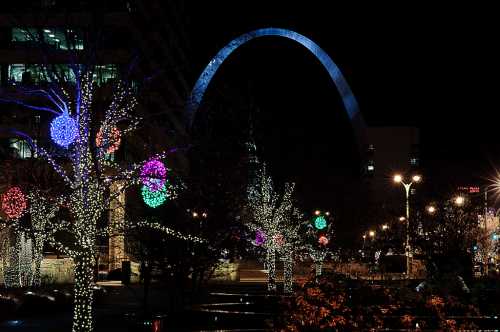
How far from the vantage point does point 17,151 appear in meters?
60.4

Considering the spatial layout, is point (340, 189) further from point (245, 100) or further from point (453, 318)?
point (453, 318)

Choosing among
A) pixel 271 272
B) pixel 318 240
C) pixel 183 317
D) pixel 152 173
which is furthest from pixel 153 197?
pixel 318 240

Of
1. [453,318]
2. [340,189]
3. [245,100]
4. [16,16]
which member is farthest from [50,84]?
[340,189]

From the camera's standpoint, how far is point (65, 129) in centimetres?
1781

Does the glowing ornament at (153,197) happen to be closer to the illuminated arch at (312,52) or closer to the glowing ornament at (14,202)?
the glowing ornament at (14,202)

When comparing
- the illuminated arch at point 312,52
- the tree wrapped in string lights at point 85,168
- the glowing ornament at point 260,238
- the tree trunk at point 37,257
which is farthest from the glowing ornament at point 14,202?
the illuminated arch at point 312,52

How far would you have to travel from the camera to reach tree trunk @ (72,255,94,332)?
1598 cm

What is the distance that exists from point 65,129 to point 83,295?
13.8 feet

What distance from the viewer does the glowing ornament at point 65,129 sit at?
1727 centimetres

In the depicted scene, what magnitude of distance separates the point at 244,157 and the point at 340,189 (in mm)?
55422

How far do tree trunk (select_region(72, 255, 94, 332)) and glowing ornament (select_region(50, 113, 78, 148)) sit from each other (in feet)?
9.75

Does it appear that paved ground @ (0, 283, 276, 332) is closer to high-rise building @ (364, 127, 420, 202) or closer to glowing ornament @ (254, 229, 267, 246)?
glowing ornament @ (254, 229, 267, 246)

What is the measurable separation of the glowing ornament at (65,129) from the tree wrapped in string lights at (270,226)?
62.3 feet

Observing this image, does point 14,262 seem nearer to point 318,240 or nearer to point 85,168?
point 318,240
